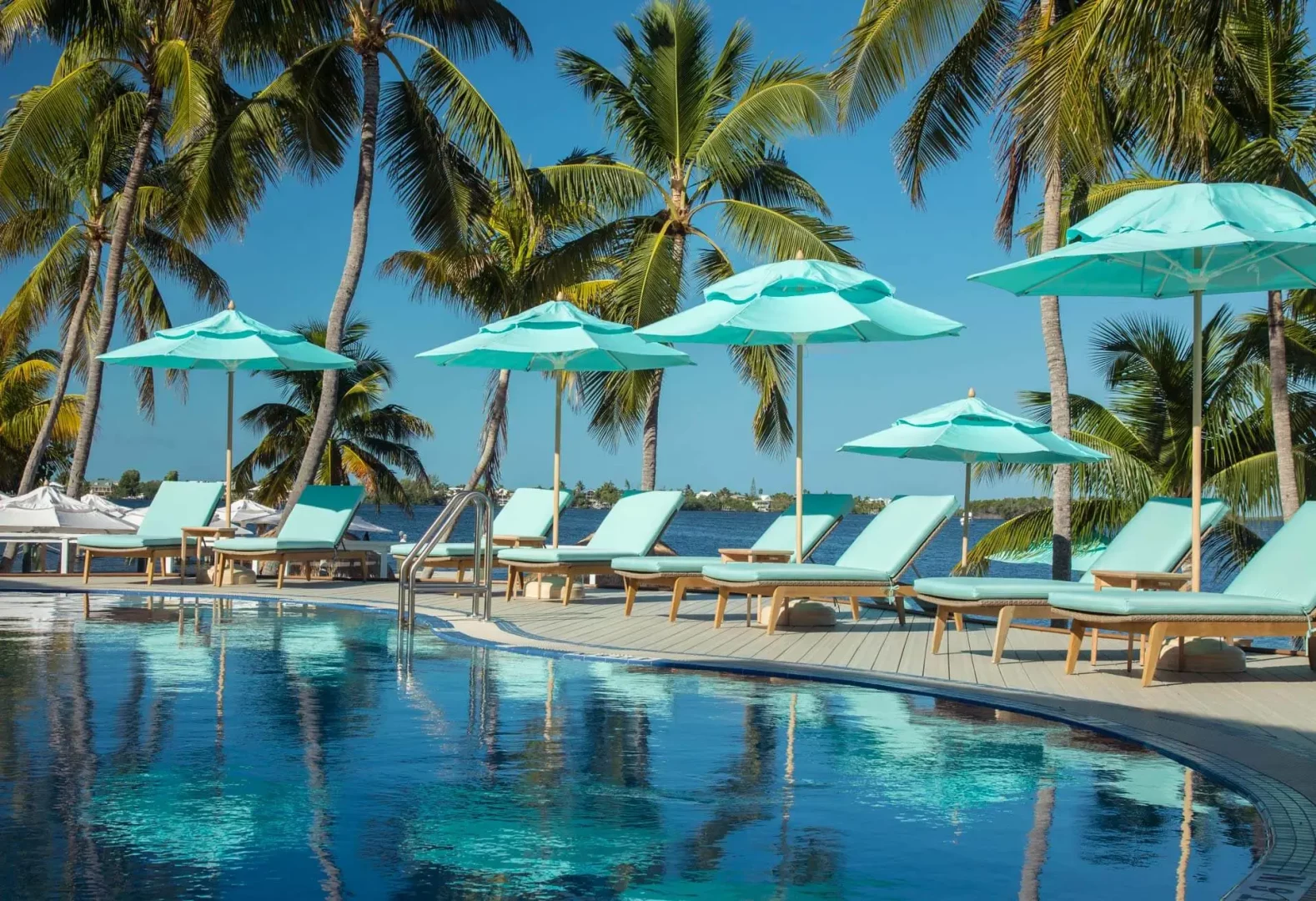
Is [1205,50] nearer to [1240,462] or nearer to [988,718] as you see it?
[988,718]

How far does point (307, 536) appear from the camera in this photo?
13453mm

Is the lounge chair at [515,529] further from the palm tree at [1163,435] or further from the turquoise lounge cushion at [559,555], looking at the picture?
the palm tree at [1163,435]

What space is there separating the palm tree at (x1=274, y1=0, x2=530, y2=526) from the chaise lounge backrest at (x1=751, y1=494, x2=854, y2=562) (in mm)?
6796

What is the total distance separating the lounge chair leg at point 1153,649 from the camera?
7020 mm

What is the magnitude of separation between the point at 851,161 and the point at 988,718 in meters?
39.3

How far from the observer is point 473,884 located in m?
3.45

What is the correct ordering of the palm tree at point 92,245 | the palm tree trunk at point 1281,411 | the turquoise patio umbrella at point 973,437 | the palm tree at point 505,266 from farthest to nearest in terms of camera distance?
the palm tree at point 92,245
the palm tree at point 505,266
the palm tree trunk at point 1281,411
the turquoise patio umbrella at point 973,437

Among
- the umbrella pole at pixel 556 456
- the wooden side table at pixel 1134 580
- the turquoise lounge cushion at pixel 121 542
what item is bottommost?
the turquoise lounge cushion at pixel 121 542

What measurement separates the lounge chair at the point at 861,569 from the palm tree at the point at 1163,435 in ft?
28.1

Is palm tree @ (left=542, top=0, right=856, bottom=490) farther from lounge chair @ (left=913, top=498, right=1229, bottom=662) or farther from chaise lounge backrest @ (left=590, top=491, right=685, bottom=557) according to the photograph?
lounge chair @ (left=913, top=498, right=1229, bottom=662)

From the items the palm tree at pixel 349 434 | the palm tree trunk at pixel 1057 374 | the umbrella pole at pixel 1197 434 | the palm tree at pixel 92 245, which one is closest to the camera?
the umbrella pole at pixel 1197 434

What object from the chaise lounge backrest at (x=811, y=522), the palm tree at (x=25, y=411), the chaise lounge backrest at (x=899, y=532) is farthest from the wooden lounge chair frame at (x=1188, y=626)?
the palm tree at (x=25, y=411)

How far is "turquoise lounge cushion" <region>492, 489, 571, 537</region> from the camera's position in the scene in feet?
44.2

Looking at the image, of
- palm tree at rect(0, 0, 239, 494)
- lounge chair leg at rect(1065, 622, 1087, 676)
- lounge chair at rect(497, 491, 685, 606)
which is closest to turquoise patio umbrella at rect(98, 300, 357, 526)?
lounge chair at rect(497, 491, 685, 606)
